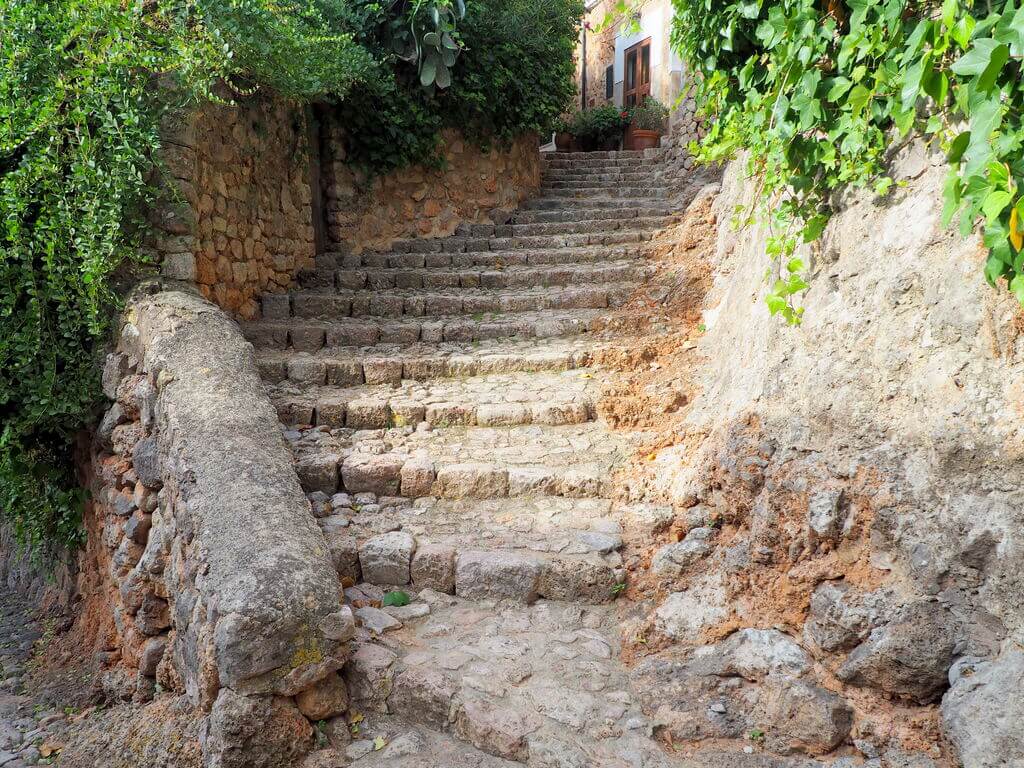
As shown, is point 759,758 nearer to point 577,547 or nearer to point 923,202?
point 577,547

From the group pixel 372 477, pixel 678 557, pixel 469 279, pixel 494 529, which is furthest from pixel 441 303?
pixel 678 557

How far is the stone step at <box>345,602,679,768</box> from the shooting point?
2.15 meters

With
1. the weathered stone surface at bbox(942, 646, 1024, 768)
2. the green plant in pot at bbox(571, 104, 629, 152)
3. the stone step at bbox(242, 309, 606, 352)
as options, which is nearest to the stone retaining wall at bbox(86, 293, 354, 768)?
the stone step at bbox(242, 309, 606, 352)

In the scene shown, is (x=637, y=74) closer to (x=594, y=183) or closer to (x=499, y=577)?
(x=594, y=183)

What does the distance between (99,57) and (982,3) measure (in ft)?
12.2

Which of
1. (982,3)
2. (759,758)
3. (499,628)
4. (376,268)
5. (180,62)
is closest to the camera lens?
(982,3)

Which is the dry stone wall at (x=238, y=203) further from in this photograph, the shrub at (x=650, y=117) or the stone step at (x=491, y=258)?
the shrub at (x=650, y=117)

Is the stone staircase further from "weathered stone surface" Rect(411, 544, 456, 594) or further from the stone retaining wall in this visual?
the stone retaining wall

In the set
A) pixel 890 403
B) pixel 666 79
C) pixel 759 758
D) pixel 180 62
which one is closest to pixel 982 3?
pixel 890 403

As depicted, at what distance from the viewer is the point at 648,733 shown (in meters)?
2.17

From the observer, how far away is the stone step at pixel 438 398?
160 inches

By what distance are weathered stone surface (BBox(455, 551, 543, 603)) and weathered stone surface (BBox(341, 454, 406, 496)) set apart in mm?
742

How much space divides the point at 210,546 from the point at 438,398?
1.98 meters

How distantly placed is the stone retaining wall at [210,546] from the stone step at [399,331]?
3.58 feet
